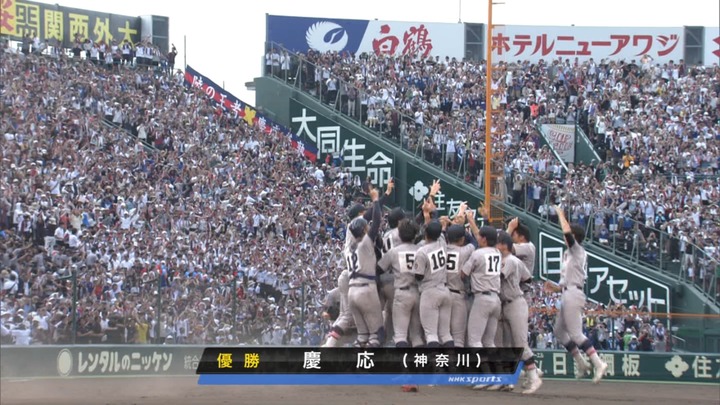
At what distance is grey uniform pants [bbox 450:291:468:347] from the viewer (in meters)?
16.4

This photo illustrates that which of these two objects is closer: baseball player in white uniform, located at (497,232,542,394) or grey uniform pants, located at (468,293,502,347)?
grey uniform pants, located at (468,293,502,347)

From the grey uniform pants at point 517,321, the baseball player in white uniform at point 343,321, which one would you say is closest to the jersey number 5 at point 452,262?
the grey uniform pants at point 517,321

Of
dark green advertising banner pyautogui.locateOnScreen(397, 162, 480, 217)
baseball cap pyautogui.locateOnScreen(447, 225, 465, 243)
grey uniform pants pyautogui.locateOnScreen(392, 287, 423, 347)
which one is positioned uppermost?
dark green advertising banner pyautogui.locateOnScreen(397, 162, 480, 217)

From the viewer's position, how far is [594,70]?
4278 centimetres

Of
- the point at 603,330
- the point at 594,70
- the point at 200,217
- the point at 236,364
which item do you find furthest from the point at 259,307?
the point at 594,70

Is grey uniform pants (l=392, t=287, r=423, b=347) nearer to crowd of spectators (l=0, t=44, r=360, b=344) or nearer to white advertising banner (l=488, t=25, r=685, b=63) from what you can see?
crowd of spectators (l=0, t=44, r=360, b=344)

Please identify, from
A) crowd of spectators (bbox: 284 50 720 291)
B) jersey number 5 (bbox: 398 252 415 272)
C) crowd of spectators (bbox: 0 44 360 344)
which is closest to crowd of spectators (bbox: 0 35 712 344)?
crowd of spectators (bbox: 0 44 360 344)

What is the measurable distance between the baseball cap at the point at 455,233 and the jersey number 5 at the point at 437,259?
307 millimetres

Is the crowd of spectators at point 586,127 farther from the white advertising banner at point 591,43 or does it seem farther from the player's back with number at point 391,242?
the player's back with number at point 391,242

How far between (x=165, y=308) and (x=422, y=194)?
56.7 ft

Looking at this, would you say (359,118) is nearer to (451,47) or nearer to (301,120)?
(301,120)

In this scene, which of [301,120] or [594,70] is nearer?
[301,120]

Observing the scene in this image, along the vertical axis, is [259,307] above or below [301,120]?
below

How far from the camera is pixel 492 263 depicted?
1609 cm
